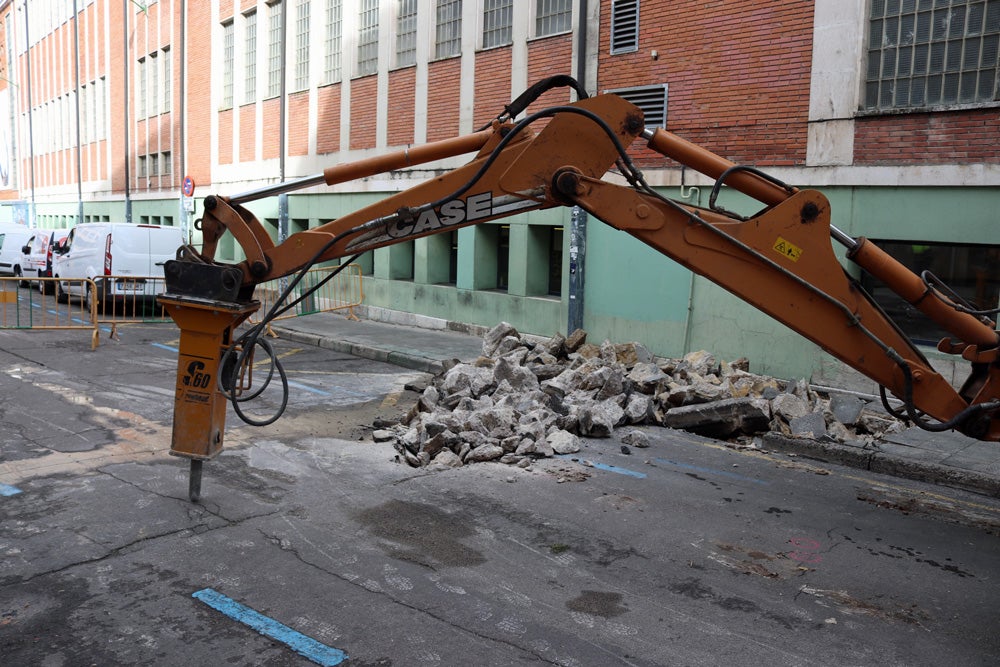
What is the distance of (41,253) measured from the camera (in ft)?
87.8

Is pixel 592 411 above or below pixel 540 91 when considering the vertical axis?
below

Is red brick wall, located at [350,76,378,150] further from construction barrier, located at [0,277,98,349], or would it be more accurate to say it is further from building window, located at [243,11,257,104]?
construction barrier, located at [0,277,98,349]

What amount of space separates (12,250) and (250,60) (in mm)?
9997

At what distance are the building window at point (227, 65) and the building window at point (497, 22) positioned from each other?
40.3ft

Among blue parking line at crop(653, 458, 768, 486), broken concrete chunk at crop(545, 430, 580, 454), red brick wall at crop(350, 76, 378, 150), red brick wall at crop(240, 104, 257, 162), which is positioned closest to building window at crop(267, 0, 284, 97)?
red brick wall at crop(240, 104, 257, 162)

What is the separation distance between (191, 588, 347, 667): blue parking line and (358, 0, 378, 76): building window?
17028 mm

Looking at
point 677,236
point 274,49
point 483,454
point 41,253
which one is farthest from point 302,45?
point 677,236

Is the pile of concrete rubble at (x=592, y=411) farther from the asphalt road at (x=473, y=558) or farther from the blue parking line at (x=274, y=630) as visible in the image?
the blue parking line at (x=274, y=630)

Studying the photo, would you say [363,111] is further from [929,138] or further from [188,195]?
[929,138]

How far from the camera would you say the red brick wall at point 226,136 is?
87.9 ft

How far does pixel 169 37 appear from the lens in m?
31.5

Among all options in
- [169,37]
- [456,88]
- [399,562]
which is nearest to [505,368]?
[399,562]

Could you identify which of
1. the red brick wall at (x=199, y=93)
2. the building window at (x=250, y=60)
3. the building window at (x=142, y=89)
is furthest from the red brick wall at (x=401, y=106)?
the building window at (x=142, y=89)

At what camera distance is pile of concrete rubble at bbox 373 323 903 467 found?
8609 mm
